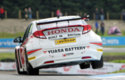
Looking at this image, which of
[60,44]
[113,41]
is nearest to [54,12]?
[113,41]

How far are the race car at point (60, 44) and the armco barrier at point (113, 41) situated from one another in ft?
79.9

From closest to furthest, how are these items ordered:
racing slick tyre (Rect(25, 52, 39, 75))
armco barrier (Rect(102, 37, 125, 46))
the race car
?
the race car
racing slick tyre (Rect(25, 52, 39, 75))
armco barrier (Rect(102, 37, 125, 46))

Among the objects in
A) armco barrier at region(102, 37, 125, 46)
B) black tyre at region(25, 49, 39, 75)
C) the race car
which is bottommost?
armco barrier at region(102, 37, 125, 46)

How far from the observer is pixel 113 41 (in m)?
35.5

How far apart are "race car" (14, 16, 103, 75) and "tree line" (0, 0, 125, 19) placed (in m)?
42.3

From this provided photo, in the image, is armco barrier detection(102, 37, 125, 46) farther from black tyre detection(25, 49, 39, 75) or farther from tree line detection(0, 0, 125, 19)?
black tyre detection(25, 49, 39, 75)

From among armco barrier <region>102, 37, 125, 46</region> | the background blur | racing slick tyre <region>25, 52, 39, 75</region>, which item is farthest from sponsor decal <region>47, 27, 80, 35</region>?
the background blur

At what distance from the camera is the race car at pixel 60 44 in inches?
426

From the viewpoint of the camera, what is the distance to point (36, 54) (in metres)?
10.9

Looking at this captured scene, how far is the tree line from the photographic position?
180 ft

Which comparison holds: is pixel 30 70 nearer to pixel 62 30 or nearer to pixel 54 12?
pixel 62 30

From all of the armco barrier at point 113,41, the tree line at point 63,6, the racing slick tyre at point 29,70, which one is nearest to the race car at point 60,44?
the racing slick tyre at point 29,70

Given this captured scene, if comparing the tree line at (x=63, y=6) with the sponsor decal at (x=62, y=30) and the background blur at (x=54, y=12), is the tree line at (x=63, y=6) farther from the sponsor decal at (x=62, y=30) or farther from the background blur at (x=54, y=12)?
the sponsor decal at (x=62, y=30)

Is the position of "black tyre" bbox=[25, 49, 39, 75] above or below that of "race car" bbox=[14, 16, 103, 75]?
below
